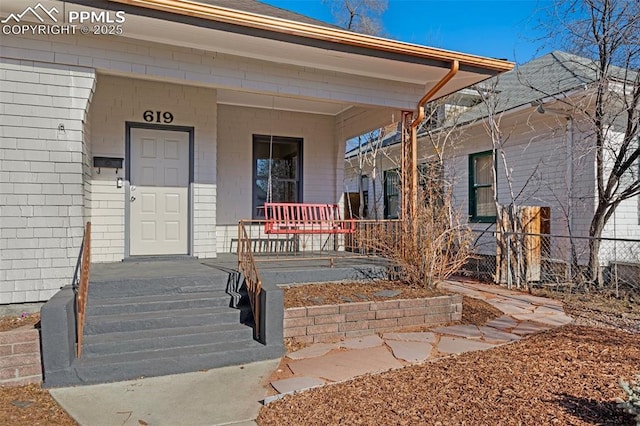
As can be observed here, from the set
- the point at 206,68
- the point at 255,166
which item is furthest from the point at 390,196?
the point at 206,68

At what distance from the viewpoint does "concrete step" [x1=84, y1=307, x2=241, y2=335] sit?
373 centimetres

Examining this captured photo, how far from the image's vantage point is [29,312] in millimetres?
4215

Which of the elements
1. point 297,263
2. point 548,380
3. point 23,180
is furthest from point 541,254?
point 23,180

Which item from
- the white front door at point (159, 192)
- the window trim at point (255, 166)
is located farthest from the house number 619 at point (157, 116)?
the window trim at point (255, 166)

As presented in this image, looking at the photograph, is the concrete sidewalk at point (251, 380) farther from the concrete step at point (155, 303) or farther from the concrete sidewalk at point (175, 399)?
the concrete step at point (155, 303)

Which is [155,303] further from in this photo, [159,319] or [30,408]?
[30,408]

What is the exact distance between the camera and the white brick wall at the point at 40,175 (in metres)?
4.20

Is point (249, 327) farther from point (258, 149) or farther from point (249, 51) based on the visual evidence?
point (258, 149)

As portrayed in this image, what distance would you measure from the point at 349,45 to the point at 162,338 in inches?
153

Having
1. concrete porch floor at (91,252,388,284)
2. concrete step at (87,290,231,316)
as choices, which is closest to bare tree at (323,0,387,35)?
concrete porch floor at (91,252,388,284)

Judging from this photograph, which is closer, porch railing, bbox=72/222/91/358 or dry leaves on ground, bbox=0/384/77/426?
dry leaves on ground, bbox=0/384/77/426

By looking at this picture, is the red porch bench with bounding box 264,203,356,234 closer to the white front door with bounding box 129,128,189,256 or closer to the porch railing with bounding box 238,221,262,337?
the white front door with bounding box 129,128,189,256

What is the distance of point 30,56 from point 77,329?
290 centimetres

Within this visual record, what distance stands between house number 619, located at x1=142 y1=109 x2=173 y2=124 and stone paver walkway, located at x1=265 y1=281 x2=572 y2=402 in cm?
425
